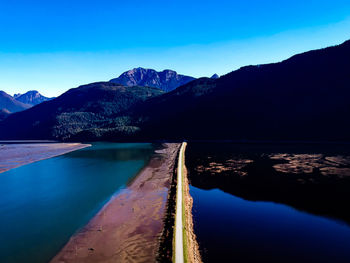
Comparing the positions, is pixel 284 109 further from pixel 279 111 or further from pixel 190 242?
pixel 190 242

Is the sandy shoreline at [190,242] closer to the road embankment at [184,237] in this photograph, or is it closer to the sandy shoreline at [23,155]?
the road embankment at [184,237]

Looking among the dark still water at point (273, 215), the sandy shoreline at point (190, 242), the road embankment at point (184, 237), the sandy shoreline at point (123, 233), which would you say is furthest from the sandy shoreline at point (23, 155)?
the dark still water at point (273, 215)

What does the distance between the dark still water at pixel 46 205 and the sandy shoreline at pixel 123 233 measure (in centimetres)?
173

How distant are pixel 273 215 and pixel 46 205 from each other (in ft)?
109

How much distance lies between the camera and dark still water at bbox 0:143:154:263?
21953 mm

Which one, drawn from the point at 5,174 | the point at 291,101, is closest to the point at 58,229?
the point at 5,174

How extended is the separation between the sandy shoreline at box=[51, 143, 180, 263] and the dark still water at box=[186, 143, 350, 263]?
5046mm

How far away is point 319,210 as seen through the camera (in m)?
28.7

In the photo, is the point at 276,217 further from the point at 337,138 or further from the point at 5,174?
the point at 337,138

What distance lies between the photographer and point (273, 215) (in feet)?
90.8

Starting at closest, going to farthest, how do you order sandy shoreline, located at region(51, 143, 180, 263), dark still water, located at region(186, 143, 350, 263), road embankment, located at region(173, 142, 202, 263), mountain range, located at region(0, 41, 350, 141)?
road embankment, located at region(173, 142, 202, 263) → sandy shoreline, located at region(51, 143, 180, 263) → dark still water, located at region(186, 143, 350, 263) → mountain range, located at region(0, 41, 350, 141)

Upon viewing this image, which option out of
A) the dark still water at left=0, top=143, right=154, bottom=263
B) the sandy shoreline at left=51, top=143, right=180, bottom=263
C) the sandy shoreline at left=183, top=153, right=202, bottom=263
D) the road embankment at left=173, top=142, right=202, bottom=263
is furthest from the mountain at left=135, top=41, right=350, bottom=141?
the sandy shoreline at left=183, top=153, right=202, bottom=263

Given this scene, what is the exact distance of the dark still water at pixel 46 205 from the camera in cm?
2195

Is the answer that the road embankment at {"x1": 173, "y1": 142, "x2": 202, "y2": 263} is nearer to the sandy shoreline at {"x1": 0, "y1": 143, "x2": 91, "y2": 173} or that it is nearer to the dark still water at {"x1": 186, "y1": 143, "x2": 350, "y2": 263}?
the dark still water at {"x1": 186, "y1": 143, "x2": 350, "y2": 263}
